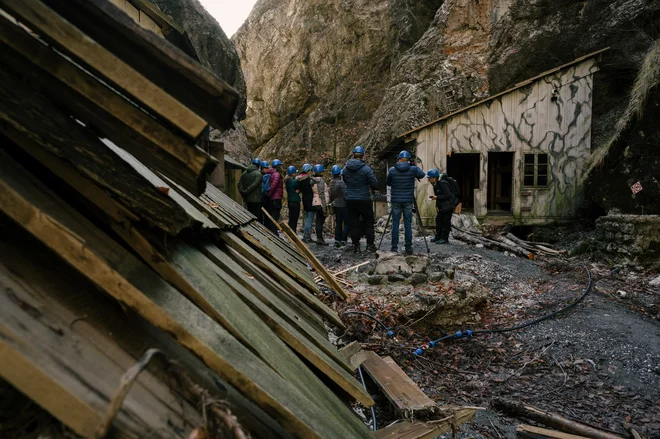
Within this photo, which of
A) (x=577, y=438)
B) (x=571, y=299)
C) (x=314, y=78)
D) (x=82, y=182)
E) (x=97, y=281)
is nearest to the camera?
(x=97, y=281)

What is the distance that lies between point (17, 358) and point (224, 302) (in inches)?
25.2

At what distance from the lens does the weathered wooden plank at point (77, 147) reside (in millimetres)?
926

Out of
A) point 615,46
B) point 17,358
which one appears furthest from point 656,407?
point 615,46

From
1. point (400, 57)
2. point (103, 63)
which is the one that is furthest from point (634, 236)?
point (400, 57)

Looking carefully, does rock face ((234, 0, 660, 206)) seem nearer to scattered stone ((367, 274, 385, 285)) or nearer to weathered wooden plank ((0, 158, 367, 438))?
scattered stone ((367, 274, 385, 285))

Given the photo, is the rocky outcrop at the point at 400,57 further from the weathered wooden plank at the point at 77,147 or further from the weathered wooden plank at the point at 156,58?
the weathered wooden plank at the point at 77,147

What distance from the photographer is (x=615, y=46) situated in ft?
46.2

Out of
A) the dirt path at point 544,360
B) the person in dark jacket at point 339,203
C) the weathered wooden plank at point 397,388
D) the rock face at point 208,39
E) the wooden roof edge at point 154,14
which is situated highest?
the rock face at point 208,39

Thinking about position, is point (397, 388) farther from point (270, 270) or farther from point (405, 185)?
point (405, 185)

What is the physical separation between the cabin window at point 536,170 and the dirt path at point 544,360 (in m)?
7.66

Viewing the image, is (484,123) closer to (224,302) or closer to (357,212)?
(357,212)

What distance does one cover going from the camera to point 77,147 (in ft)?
3.19

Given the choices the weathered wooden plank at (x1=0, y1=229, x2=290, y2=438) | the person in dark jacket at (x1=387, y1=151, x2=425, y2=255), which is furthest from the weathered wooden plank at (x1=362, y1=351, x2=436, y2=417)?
the person in dark jacket at (x1=387, y1=151, x2=425, y2=255)

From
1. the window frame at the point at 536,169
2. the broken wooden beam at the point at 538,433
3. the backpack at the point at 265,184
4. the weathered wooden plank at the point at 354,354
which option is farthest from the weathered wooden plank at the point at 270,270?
the window frame at the point at 536,169
